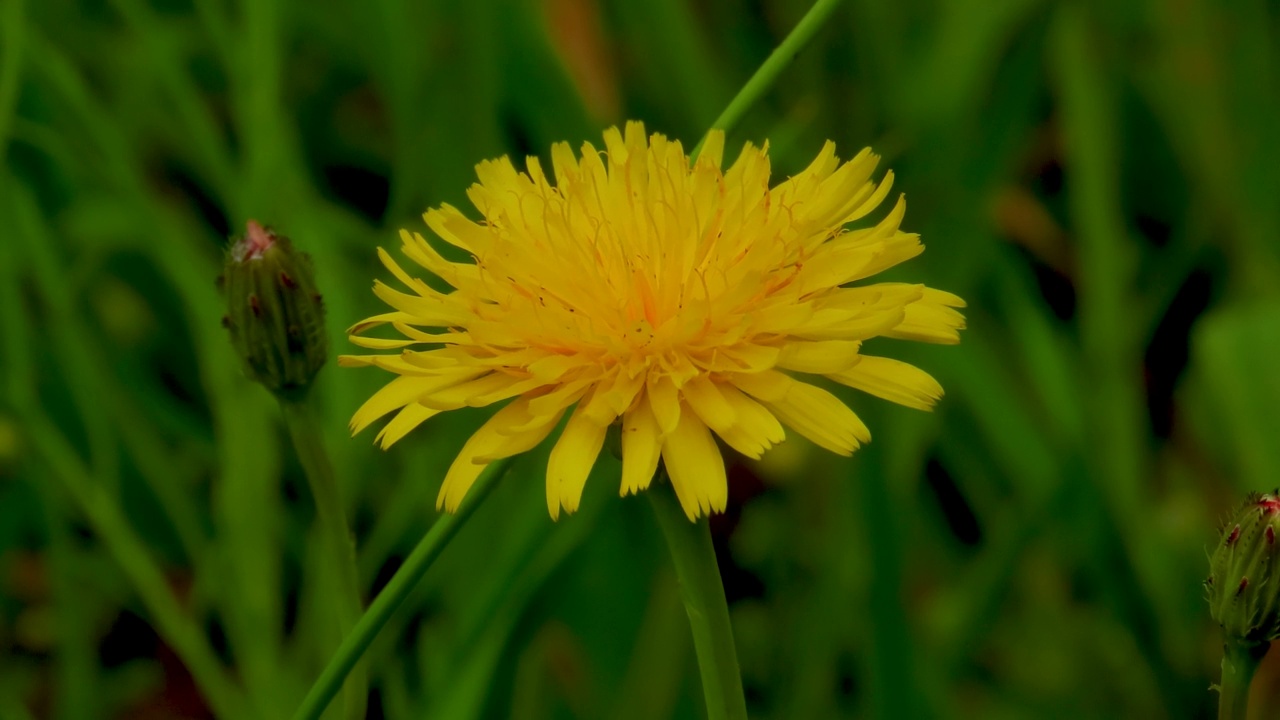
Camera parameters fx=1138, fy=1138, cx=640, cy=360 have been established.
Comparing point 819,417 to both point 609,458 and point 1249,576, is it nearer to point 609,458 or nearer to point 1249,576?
point 1249,576

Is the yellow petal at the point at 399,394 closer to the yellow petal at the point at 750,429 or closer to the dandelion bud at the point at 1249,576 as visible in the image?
the yellow petal at the point at 750,429

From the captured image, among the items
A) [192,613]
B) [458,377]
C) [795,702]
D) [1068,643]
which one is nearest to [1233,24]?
[1068,643]

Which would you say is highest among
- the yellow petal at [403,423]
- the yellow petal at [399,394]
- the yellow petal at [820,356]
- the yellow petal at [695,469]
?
the yellow petal at [399,394]

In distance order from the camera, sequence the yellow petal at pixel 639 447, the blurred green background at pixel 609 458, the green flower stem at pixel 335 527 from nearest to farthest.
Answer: the yellow petal at pixel 639 447 < the green flower stem at pixel 335 527 < the blurred green background at pixel 609 458

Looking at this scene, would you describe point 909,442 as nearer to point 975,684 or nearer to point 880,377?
point 975,684

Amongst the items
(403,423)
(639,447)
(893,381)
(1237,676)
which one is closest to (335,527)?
(403,423)

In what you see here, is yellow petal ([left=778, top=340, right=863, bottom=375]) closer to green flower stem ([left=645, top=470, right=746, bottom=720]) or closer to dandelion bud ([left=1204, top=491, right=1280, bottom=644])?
green flower stem ([left=645, top=470, right=746, bottom=720])

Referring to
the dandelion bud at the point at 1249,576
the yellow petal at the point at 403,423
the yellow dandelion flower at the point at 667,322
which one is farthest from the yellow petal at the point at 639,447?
the dandelion bud at the point at 1249,576
